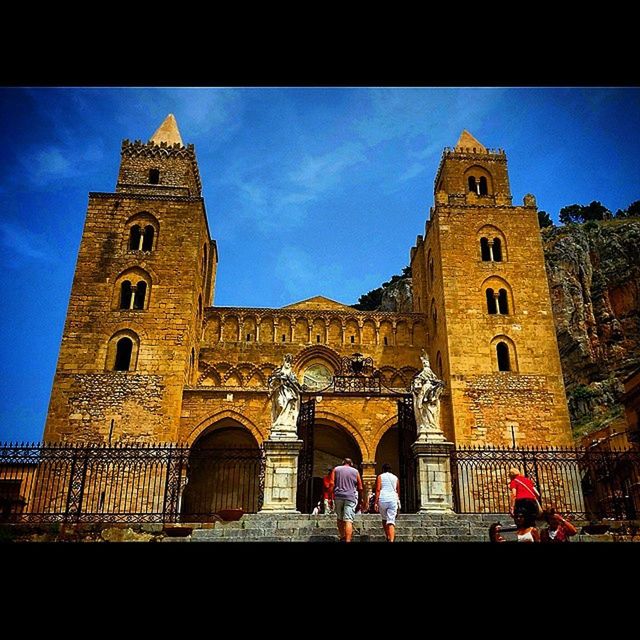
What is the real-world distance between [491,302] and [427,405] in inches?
569

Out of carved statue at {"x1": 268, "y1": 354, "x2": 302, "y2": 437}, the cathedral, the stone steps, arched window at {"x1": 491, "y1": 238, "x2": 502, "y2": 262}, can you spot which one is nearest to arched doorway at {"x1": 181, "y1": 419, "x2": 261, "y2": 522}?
the cathedral

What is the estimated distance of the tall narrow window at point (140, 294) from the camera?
83.7 feet

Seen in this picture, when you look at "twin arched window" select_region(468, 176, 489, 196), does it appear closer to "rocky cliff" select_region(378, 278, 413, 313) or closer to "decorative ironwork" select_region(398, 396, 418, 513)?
"decorative ironwork" select_region(398, 396, 418, 513)

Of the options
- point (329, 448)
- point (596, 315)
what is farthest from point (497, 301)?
point (596, 315)

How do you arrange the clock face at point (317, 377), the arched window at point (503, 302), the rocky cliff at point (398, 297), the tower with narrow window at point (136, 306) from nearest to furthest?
the tower with narrow window at point (136, 306) → the arched window at point (503, 302) → the clock face at point (317, 377) → the rocky cliff at point (398, 297)

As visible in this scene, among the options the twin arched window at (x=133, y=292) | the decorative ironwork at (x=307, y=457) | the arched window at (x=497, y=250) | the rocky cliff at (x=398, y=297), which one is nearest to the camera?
the decorative ironwork at (x=307, y=457)

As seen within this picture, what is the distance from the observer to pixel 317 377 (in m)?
28.7

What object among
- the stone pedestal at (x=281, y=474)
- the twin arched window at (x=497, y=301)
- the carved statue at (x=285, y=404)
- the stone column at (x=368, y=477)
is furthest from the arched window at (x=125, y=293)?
the twin arched window at (x=497, y=301)

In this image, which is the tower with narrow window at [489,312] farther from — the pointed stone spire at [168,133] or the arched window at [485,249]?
the pointed stone spire at [168,133]

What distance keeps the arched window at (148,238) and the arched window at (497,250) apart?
15.4 m

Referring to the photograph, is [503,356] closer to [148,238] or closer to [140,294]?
[140,294]
